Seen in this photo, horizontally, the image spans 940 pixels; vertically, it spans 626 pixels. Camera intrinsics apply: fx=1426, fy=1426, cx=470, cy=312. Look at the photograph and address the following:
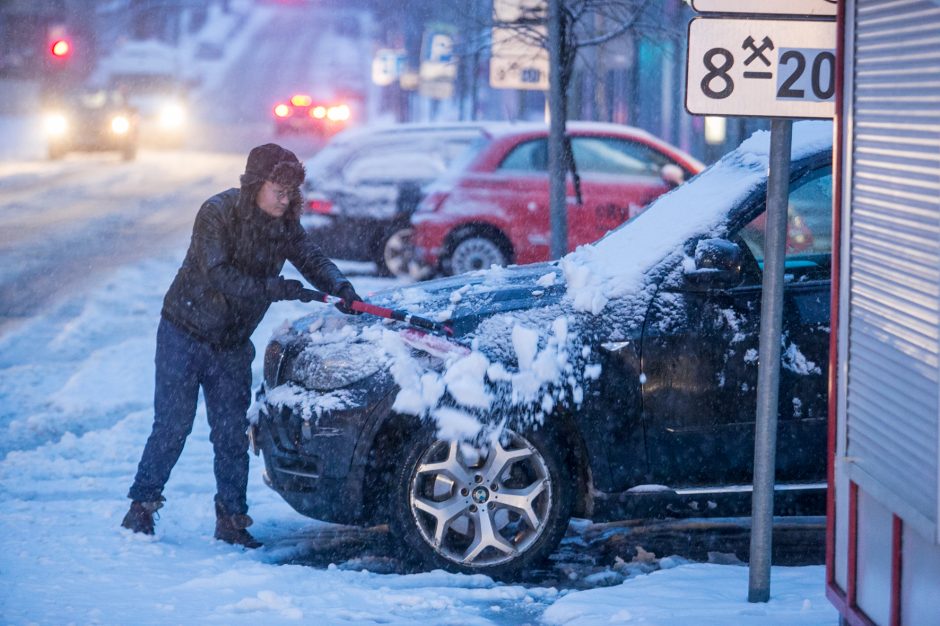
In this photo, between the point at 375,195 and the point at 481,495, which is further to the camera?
the point at 375,195

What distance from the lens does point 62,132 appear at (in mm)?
33625

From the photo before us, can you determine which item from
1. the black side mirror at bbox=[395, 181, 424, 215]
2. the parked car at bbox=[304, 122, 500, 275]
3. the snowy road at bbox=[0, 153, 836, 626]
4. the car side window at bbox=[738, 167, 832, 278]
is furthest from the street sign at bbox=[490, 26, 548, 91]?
the car side window at bbox=[738, 167, 832, 278]

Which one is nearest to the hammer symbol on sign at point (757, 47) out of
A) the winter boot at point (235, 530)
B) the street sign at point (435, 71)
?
the winter boot at point (235, 530)

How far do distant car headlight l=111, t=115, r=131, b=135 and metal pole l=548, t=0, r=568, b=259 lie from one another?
2467 centimetres

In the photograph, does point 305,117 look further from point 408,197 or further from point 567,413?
point 567,413

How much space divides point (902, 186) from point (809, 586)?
2022 mm

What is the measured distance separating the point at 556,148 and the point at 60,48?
16193 mm

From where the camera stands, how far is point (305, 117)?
4284 centimetres

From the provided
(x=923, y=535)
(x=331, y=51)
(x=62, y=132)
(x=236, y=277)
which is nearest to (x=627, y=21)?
(x=236, y=277)

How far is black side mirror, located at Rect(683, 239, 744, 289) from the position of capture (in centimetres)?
561

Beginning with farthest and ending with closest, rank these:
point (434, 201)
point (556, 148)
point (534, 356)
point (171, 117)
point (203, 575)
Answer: point (171, 117)
point (434, 201)
point (556, 148)
point (534, 356)
point (203, 575)

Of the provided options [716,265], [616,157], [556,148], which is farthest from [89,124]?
[716,265]

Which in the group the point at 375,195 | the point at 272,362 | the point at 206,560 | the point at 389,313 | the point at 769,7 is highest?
the point at 769,7

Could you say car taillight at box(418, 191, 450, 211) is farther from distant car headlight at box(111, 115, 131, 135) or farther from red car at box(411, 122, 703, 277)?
distant car headlight at box(111, 115, 131, 135)
